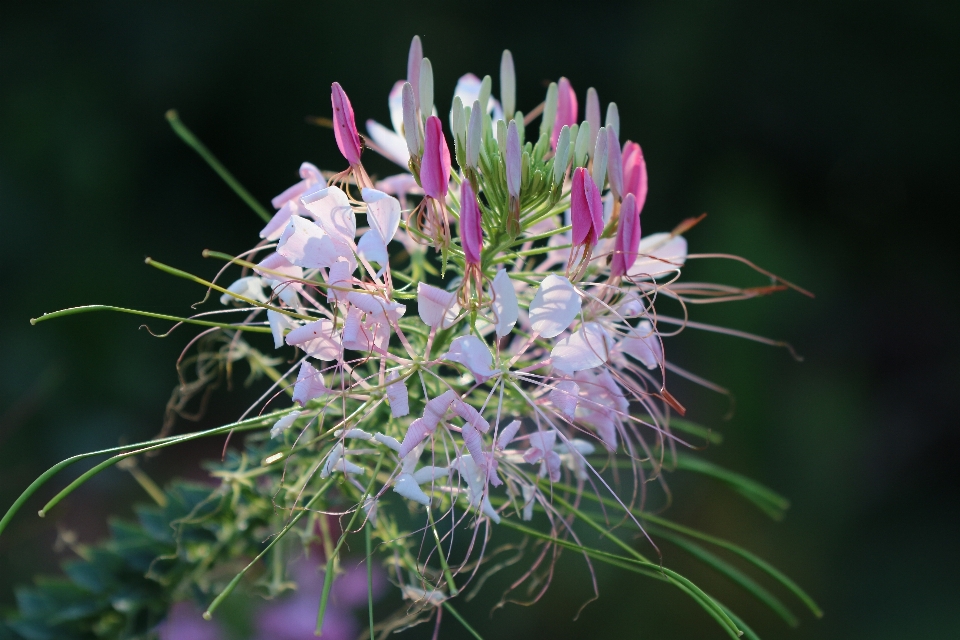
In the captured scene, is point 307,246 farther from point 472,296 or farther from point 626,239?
point 626,239

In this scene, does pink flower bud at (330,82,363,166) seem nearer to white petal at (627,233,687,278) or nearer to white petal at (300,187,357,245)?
white petal at (300,187,357,245)

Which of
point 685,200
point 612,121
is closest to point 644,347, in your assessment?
point 612,121

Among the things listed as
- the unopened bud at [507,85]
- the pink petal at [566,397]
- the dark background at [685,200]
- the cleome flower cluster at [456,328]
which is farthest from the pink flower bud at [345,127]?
the dark background at [685,200]

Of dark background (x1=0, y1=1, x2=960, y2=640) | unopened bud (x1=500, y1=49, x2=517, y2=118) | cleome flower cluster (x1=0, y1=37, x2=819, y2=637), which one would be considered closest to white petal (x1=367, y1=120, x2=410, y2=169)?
cleome flower cluster (x1=0, y1=37, x2=819, y2=637)

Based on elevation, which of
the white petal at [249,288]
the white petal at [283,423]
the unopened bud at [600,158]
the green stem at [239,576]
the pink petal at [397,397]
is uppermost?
the unopened bud at [600,158]

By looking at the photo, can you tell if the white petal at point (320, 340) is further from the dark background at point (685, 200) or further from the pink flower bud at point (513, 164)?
the dark background at point (685, 200)
